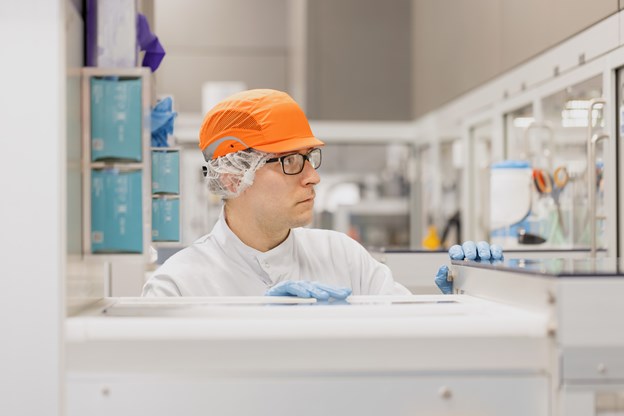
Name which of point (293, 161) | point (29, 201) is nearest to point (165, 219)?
point (293, 161)

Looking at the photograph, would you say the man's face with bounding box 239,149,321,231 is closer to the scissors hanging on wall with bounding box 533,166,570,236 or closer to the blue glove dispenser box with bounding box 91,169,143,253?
the blue glove dispenser box with bounding box 91,169,143,253

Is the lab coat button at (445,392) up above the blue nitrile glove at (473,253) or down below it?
below

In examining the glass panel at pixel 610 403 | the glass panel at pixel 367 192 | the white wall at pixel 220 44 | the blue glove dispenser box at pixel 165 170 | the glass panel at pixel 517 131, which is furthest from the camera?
the white wall at pixel 220 44

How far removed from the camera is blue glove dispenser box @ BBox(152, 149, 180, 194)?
1874 millimetres

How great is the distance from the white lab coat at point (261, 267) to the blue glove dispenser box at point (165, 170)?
305 millimetres

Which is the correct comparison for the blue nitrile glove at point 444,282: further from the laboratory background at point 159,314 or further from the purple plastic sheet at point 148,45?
the purple plastic sheet at point 148,45

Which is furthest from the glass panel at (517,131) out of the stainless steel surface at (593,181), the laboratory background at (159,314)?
the laboratory background at (159,314)

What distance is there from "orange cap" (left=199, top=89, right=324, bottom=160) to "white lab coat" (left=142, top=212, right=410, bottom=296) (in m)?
0.27

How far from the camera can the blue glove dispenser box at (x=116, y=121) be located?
148cm

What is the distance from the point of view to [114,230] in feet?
4.94

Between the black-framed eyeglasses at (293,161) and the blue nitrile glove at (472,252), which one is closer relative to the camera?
the blue nitrile glove at (472,252)

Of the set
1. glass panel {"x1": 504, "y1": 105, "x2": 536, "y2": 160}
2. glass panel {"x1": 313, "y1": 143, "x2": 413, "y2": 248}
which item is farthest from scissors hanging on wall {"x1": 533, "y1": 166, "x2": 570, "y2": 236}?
glass panel {"x1": 313, "y1": 143, "x2": 413, "y2": 248}

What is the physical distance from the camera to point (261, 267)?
7.30 feet

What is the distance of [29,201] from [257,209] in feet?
3.03
